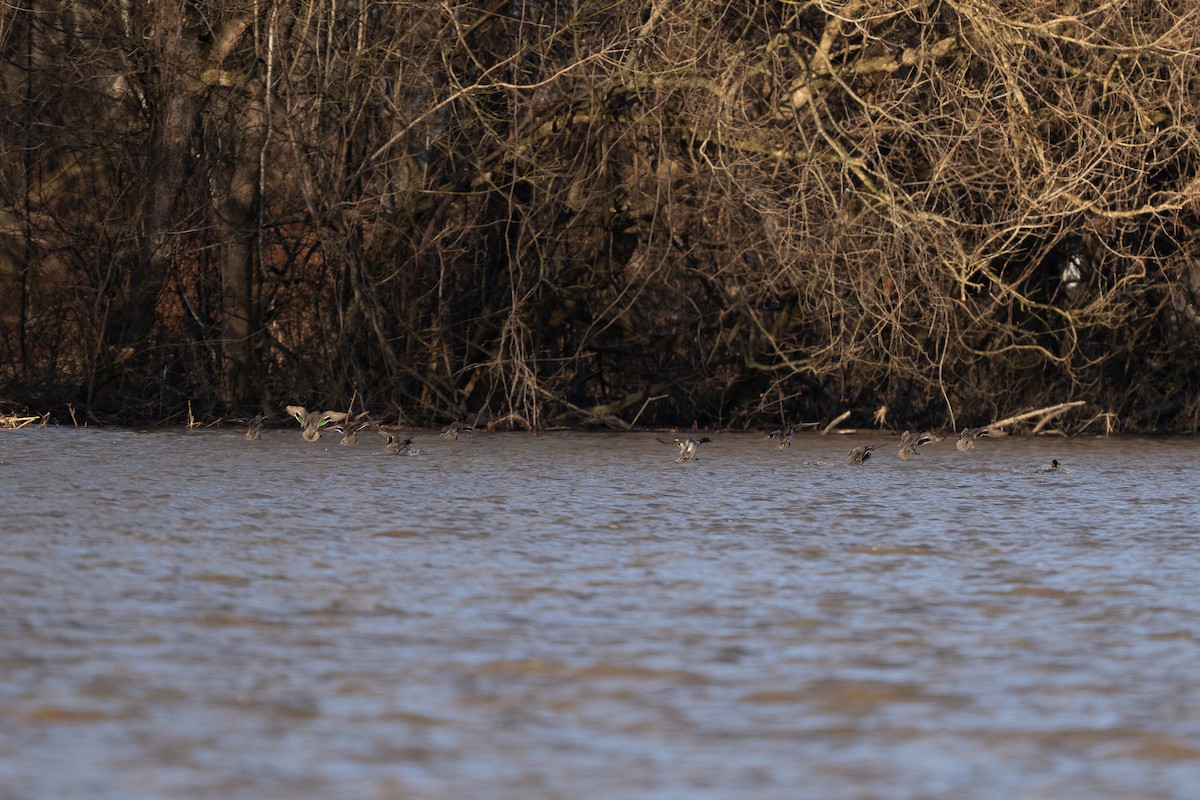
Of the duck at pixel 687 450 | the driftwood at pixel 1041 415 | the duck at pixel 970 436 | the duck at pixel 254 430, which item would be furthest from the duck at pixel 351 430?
the driftwood at pixel 1041 415

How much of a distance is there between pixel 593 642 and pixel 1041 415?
477 inches

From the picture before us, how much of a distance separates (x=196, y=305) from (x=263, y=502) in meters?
8.29

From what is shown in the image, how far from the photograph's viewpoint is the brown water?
168 inches

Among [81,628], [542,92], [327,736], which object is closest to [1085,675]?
[327,736]

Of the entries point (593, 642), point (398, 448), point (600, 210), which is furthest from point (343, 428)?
point (593, 642)

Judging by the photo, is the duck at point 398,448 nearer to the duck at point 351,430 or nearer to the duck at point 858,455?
the duck at point 351,430

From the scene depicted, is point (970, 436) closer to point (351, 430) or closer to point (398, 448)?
point (398, 448)

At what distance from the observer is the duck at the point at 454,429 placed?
16094mm

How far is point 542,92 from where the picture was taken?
16938 mm

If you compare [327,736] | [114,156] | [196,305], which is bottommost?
[327,736]

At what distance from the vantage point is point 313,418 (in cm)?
1614

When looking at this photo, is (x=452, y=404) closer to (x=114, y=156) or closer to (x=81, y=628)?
(x=114, y=156)

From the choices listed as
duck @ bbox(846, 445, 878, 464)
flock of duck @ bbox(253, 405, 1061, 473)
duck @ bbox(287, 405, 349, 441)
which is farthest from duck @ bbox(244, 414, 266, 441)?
duck @ bbox(846, 445, 878, 464)

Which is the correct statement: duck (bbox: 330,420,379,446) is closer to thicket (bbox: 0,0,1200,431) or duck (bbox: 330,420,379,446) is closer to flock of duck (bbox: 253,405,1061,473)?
flock of duck (bbox: 253,405,1061,473)
